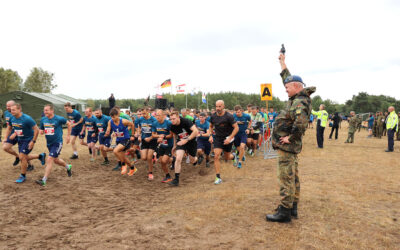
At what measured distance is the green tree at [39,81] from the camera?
150ft

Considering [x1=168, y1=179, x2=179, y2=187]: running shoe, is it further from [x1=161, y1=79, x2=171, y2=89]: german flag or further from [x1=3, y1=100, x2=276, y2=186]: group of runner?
[x1=161, y1=79, x2=171, y2=89]: german flag

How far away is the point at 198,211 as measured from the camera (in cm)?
467

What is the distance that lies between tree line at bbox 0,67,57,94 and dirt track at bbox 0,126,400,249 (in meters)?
43.5

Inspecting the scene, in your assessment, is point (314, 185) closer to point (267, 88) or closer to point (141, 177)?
point (141, 177)

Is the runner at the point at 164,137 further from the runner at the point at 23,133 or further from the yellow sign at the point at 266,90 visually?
the yellow sign at the point at 266,90

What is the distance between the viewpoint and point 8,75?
42.1 m

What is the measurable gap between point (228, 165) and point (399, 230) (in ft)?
18.8

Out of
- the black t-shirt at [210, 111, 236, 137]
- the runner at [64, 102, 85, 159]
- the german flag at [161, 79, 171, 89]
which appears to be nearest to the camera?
the black t-shirt at [210, 111, 236, 137]

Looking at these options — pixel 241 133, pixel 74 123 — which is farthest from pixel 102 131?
pixel 241 133

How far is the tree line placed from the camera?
42.1 m

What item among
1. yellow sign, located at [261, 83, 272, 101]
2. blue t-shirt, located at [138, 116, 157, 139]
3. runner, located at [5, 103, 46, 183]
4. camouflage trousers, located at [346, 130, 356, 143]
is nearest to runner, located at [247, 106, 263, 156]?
yellow sign, located at [261, 83, 272, 101]

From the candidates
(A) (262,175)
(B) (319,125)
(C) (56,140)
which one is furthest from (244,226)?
(B) (319,125)

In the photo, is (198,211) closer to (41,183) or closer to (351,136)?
(41,183)

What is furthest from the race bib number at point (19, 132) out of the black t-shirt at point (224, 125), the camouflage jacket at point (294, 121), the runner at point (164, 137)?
the camouflage jacket at point (294, 121)
